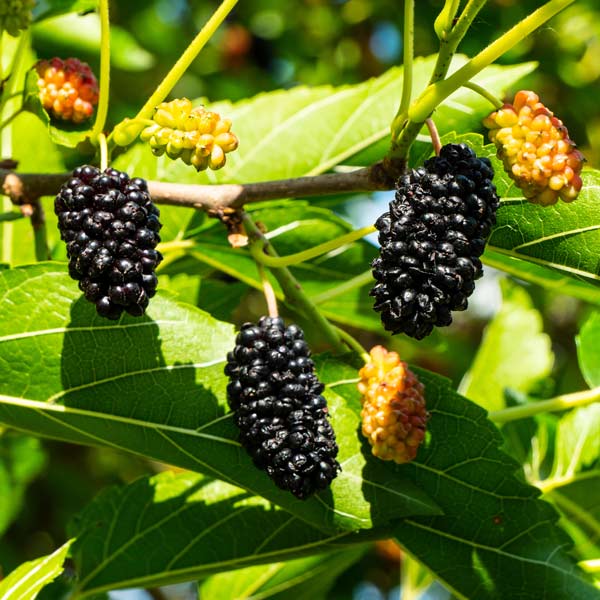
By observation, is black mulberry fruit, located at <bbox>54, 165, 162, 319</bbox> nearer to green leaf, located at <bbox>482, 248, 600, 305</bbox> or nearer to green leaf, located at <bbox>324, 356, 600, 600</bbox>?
green leaf, located at <bbox>324, 356, 600, 600</bbox>

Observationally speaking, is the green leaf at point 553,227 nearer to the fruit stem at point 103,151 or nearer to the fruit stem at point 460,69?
the fruit stem at point 460,69

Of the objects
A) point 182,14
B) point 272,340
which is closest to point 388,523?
point 272,340

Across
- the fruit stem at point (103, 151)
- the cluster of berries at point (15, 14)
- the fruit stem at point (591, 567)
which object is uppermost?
the cluster of berries at point (15, 14)

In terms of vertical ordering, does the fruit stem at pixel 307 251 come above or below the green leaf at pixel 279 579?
above

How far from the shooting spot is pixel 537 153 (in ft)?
2.89

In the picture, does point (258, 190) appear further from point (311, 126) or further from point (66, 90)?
point (311, 126)

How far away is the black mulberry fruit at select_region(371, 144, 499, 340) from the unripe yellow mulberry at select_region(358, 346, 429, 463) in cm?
18

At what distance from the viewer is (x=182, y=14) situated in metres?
3.17

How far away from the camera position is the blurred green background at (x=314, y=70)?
274 cm

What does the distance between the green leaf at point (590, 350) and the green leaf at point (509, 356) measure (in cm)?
33

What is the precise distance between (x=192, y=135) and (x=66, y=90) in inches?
16.1

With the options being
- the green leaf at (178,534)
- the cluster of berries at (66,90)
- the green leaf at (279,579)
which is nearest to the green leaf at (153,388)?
the green leaf at (178,534)

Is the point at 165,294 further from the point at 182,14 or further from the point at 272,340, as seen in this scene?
the point at 182,14

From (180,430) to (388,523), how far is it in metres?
0.28
